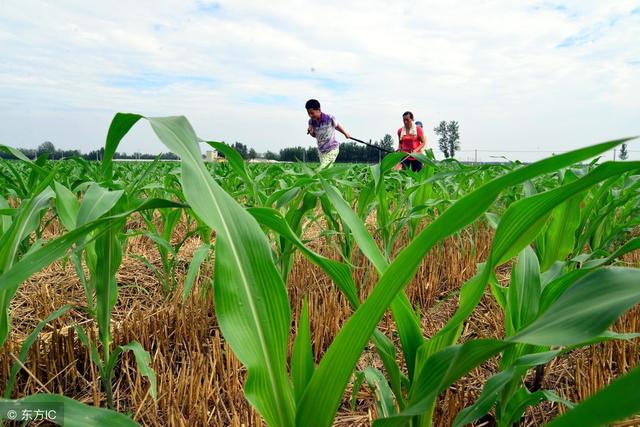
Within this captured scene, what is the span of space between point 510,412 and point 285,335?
554mm

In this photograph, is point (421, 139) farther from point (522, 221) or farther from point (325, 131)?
point (522, 221)

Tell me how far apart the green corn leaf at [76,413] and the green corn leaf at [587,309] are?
0.49 meters

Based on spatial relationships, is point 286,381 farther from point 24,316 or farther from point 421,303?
point 24,316

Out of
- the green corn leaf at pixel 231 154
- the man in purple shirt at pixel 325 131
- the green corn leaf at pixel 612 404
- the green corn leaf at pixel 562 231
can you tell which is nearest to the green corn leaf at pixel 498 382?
the green corn leaf at pixel 612 404

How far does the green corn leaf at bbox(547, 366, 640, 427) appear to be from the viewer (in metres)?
0.33

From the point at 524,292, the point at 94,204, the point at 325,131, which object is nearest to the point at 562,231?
the point at 524,292

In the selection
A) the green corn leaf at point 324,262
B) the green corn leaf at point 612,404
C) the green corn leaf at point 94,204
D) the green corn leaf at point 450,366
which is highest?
the green corn leaf at point 94,204

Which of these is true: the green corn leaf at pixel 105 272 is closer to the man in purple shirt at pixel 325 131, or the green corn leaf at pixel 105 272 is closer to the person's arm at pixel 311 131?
the man in purple shirt at pixel 325 131

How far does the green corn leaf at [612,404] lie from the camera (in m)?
0.33

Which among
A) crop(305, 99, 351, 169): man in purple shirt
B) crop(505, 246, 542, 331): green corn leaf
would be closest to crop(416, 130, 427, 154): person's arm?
crop(305, 99, 351, 169): man in purple shirt

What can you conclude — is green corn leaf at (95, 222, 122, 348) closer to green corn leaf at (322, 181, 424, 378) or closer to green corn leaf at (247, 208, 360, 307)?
green corn leaf at (247, 208, 360, 307)

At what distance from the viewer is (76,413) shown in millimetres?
547

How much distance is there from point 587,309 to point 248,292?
16.4 inches

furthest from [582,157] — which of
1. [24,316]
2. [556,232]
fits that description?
[24,316]
